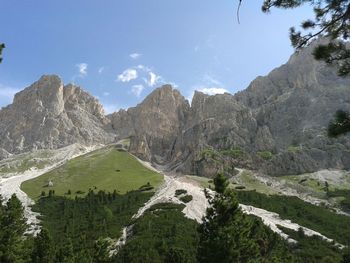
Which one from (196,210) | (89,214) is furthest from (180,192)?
(89,214)

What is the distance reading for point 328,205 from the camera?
520 feet

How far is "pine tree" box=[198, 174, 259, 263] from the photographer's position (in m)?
41.2

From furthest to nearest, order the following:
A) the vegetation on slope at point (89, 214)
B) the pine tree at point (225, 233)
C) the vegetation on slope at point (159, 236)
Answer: the vegetation on slope at point (89, 214) → the vegetation on slope at point (159, 236) → the pine tree at point (225, 233)

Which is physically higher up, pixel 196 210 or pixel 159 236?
pixel 196 210

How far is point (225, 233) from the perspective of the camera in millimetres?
41719

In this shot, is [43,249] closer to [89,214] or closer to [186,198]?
[89,214]

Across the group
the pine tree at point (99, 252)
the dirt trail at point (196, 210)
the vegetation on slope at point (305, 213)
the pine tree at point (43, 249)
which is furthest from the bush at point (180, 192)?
the pine tree at point (43, 249)

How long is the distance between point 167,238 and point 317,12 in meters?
95.9

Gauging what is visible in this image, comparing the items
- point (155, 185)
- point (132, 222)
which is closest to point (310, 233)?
point (132, 222)

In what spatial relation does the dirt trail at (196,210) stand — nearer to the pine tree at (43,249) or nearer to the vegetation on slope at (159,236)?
the vegetation on slope at (159,236)

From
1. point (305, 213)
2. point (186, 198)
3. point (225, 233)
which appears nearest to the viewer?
point (225, 233)

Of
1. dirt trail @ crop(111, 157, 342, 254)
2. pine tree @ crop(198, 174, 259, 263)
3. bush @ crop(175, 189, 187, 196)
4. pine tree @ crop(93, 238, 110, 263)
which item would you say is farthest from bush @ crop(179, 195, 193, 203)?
pine tree @ crop(198, 174, 259, 263)

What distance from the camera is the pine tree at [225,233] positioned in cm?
4116

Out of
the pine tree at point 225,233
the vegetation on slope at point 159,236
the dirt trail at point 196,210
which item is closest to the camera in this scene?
the pine tree at point 225,233
